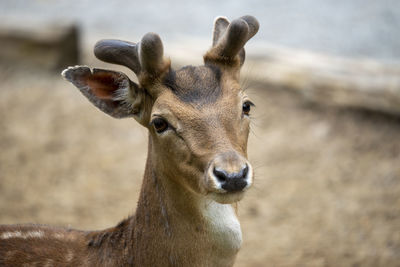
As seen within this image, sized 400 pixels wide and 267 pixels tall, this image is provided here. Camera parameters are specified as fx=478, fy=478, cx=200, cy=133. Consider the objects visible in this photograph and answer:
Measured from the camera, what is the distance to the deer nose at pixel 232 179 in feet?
10.5

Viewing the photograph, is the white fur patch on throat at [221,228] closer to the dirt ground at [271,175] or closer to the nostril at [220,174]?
the nostril at [220,174]

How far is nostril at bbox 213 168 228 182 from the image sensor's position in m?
3.21

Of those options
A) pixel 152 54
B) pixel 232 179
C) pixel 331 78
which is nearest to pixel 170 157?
pixel 232 179

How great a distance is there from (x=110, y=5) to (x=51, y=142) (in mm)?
6521

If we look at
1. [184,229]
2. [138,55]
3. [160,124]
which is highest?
[138,55]

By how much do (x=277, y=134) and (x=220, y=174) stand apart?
224 inches

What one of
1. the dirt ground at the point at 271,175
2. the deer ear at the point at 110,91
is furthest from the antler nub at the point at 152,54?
the dirt ground at the point at 271,175

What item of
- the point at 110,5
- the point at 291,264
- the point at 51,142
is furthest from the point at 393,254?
the point at 110,5

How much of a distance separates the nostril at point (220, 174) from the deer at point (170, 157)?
0.14ft

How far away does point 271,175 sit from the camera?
789 cm

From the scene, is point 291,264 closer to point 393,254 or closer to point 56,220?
point 393,254

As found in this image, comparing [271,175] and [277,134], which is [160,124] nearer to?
[271,175]

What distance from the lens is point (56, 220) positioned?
7336 millimetres

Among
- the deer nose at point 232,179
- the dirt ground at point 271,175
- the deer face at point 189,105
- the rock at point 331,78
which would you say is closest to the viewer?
the deer nose at point 232,179
